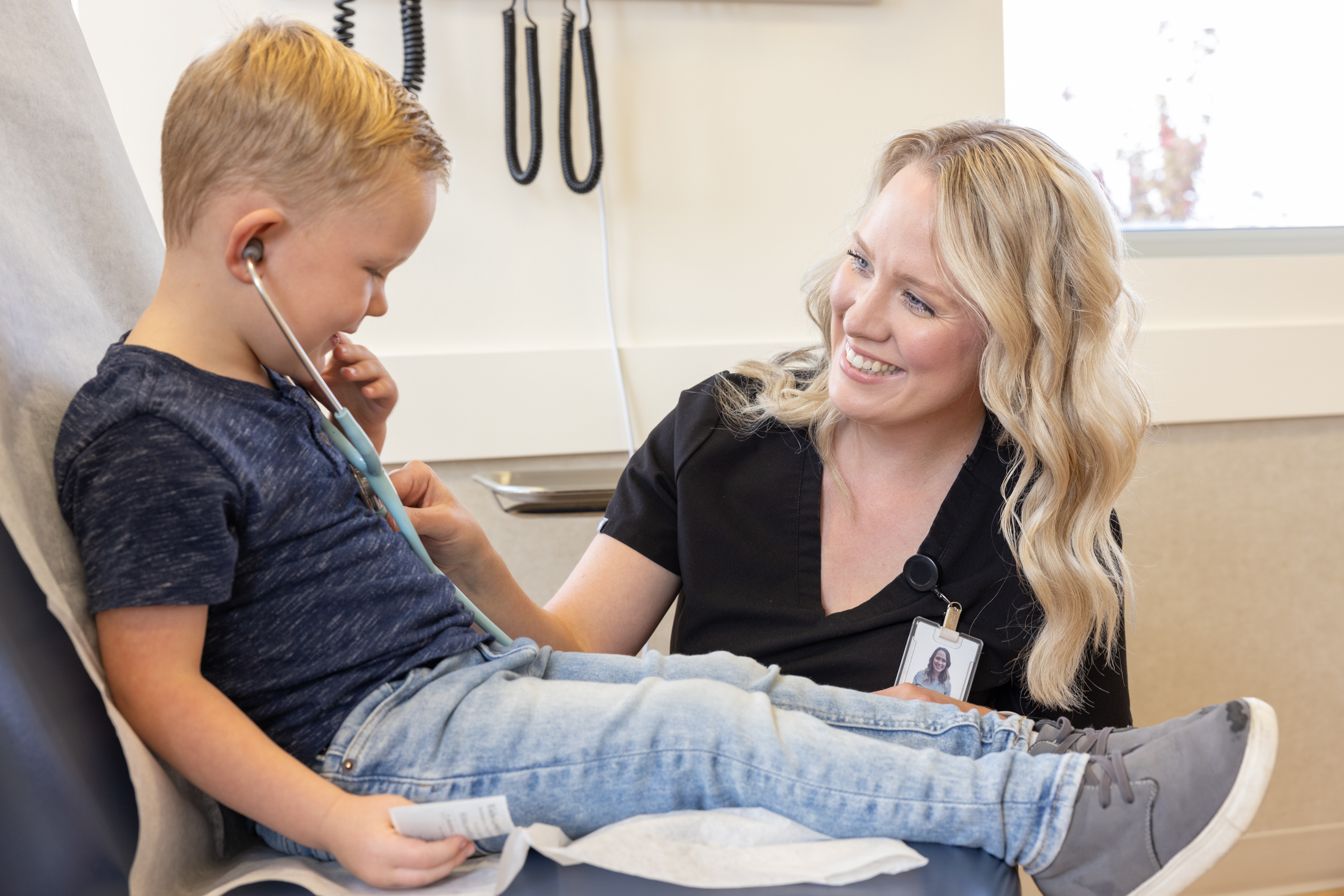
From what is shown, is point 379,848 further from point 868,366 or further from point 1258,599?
point 1258,599

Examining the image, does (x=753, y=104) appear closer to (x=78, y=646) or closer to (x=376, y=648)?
(x=376, y=648)

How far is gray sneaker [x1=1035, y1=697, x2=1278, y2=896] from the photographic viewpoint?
0.68 metres

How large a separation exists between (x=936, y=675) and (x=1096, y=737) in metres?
0.23

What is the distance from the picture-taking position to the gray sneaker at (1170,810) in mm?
681

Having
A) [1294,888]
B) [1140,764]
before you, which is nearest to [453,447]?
[1140,764]

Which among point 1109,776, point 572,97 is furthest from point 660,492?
point 572,97

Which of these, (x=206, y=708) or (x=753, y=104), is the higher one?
(x=753, y=104)

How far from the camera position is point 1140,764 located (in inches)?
29.2

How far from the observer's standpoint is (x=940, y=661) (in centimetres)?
105

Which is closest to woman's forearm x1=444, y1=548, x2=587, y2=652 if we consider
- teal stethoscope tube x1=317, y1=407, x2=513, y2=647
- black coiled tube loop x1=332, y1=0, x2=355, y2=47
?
teal stethoscope tube x1=317, y1=407, x2=513, y2=647

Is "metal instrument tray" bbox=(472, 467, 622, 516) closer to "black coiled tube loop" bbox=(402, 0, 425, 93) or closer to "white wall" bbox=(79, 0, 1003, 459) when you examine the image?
"white wall" bbox=(79, 0, 1003, 459)

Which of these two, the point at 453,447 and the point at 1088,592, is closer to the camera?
the point at 1088,592

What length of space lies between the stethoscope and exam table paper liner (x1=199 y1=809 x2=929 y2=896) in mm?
244

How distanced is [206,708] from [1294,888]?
87.6 inches
